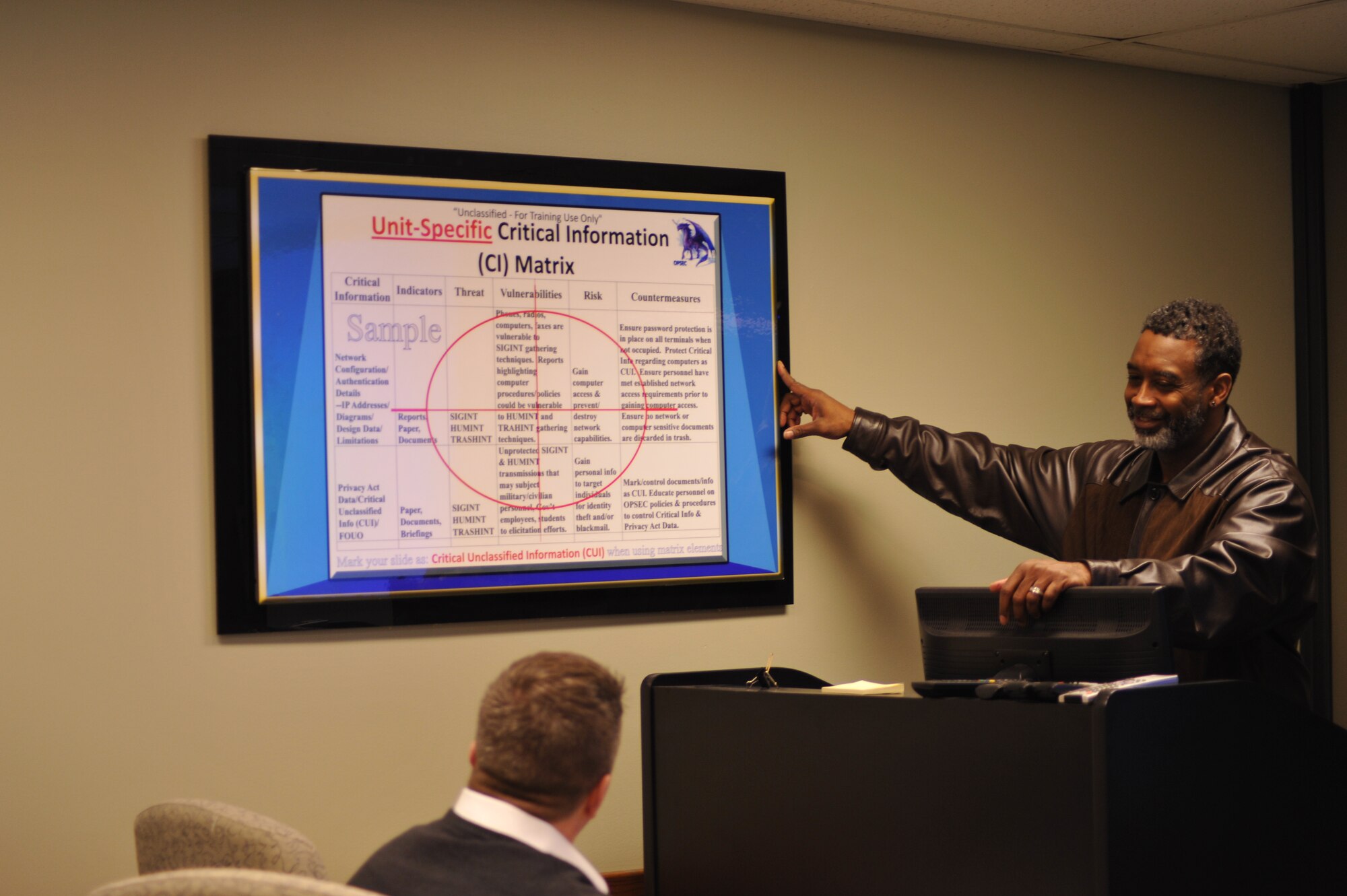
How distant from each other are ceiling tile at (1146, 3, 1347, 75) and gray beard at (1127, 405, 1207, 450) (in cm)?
131

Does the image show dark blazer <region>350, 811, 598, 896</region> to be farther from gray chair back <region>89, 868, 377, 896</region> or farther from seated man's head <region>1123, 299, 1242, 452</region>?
seated man's head <region>1123, 299, 1242, 452</region>

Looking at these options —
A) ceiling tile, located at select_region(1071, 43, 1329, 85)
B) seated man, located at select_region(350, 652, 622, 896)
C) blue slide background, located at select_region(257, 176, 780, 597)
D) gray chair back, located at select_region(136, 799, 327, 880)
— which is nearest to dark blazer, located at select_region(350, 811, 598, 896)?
seated man, located at select_region(350, 652, 622, 896)

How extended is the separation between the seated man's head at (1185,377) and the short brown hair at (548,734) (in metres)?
1.61

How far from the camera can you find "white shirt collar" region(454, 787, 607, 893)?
130cm

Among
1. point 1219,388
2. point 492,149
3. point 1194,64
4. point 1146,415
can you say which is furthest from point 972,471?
point 1194,64

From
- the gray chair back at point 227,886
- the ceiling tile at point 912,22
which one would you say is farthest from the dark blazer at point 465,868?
the ceiling tile at point 912,22

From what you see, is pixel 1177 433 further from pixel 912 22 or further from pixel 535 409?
pixel 535 409

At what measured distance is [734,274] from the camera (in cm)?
298

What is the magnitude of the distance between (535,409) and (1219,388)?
1509 mm

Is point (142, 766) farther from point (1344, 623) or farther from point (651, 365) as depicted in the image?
point (1344, 623)

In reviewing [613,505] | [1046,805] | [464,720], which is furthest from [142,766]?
[1046,805]

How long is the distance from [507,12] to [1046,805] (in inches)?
84.7

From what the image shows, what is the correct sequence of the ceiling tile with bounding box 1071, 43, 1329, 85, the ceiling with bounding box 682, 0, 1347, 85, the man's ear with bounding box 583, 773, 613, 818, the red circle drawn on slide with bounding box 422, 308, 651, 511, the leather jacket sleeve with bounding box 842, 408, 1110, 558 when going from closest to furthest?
the man's ear with bounding box 583, 773, 613, 818
the red circle drawn on slide with bounding box 422, 308, 651, 511
the leather jacket sleeve with bounding box 842, 408, 1110, 558
the ceiling with bounding box 682, 0, 1347, 85
the ceiling tile with bounding box 1071, 43, 1329, 85

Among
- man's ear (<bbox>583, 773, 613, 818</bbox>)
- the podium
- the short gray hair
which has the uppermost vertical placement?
the short gray hair
